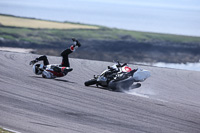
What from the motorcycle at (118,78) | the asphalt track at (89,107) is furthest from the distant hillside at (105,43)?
the motorcycle at (118,78)

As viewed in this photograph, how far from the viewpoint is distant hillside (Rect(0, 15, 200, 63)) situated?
50.6 m

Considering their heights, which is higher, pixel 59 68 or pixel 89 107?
pixel 59 68

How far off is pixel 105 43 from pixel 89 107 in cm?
4823

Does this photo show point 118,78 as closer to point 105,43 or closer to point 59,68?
point 59,68

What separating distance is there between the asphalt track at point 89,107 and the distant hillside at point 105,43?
95.2 ft

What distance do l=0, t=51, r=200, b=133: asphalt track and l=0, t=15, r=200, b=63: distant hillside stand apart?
29021 millimetres

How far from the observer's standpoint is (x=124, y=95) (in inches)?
619

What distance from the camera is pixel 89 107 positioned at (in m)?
13.2

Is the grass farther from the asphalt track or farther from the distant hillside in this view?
the asphalt track

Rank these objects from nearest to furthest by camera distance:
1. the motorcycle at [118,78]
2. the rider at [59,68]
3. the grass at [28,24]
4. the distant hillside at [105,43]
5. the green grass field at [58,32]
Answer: the motorcycle at [118,78]
the rider at [59,68]
the distant hillside at [105,43]
the green grass field at [58,32]
the grass at [28,24]

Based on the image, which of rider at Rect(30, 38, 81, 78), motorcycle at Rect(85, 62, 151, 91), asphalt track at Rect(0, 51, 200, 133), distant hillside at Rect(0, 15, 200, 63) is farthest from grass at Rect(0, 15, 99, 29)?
motorcycle at Rect(85, 62, 151, 91)

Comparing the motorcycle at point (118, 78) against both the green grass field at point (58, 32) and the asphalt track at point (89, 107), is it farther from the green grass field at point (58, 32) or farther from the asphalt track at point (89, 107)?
the green grass field at point (58, 32)

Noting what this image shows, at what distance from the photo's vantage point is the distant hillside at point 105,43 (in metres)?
50.6

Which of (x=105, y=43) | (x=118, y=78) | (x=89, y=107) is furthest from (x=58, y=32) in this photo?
(x=89, y=107)
